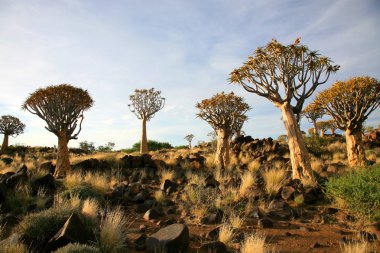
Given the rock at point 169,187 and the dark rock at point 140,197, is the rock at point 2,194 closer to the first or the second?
the dark rock at point 140,197

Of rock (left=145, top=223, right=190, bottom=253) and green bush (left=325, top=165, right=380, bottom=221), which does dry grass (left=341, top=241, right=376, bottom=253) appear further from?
rock (left=145, top=223, right=190, bottom=253)

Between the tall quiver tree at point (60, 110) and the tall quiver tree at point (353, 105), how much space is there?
11.4 m

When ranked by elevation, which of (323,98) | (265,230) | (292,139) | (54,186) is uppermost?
(323,98)

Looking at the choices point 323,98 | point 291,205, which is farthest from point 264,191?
point 323,98

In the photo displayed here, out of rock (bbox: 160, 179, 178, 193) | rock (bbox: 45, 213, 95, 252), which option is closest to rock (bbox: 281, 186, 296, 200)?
rock (bbox: 160, 179, 178, 193)

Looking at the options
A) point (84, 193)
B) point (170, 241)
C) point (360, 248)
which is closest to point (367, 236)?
point (360, 248)

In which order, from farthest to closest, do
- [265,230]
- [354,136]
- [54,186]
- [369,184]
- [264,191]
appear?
[354,136]
[54,186]
[264,191]
[369,184]
[265,230]

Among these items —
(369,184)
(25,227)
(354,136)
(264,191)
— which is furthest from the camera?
(354,136)

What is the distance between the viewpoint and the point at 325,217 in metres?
6.92

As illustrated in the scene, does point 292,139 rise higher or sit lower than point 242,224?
higher

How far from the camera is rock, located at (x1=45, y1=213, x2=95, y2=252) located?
4344mm

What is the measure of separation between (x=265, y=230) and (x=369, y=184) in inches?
104

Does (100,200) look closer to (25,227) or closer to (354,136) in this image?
(25,227)

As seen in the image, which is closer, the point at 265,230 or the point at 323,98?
the point at 265,230
